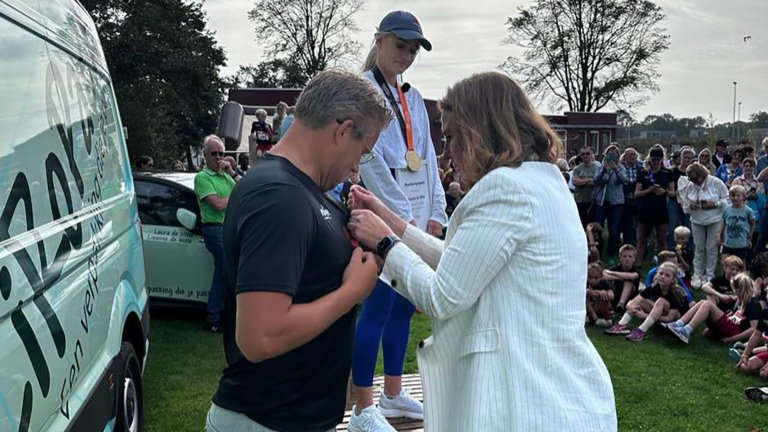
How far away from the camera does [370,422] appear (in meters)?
3.20

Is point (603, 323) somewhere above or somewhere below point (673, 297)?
below

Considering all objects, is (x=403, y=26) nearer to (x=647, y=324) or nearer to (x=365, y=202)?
(x=365, y=202)

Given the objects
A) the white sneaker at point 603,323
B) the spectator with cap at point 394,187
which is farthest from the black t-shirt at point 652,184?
the spectator with cap at point 394,187

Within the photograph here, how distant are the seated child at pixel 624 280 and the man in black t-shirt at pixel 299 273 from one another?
23.4 feet

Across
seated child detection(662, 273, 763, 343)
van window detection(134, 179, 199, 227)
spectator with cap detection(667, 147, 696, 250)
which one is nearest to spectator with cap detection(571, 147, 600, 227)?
spectator with cap detection(667, 147, 696, 250)

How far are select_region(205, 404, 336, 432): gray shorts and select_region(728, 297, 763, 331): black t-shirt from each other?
660 centimetres

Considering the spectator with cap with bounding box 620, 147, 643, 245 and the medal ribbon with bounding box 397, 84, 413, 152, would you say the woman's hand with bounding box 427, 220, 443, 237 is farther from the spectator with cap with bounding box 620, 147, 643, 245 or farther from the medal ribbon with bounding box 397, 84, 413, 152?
the spectator with cap with bounding box 620, 147, 643, 245

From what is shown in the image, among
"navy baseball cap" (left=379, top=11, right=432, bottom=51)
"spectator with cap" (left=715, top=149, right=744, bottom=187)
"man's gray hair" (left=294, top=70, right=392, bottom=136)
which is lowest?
"spectator with cap" (left=715, top=149, right=744, bottom=187)

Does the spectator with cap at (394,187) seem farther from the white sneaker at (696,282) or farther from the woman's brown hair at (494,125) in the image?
the white sneaker at (696,282)

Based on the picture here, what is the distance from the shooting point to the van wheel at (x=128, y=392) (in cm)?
336

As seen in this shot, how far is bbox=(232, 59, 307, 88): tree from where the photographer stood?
39.9 m

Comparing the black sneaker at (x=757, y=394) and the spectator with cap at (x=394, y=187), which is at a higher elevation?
the spectator with cap at (x=394, y=187)

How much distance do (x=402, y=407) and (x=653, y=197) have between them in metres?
8.88

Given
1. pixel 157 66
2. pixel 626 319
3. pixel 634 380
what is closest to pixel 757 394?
pixel 634 380
